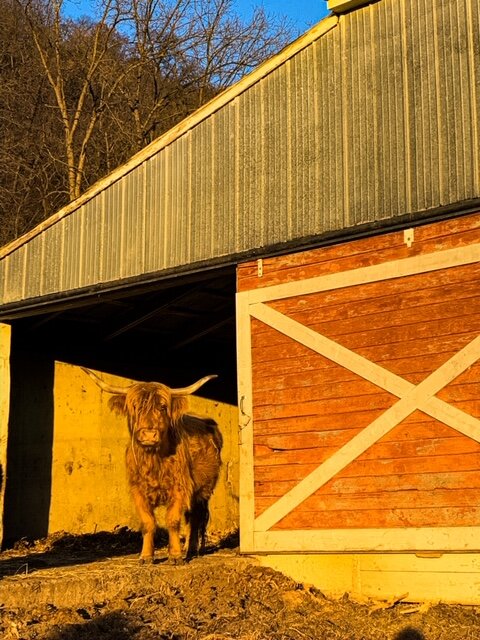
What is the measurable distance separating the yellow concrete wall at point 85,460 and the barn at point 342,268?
8.41 feet

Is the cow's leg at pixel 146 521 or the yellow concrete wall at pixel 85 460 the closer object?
the cow's leg at pixel 146 521

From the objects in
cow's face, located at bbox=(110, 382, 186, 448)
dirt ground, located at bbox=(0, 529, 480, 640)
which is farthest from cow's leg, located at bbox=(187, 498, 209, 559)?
dirt ground, located at bbox=(0, 529, 480, 640)

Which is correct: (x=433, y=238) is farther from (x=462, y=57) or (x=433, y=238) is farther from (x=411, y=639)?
(x=411, y=639)

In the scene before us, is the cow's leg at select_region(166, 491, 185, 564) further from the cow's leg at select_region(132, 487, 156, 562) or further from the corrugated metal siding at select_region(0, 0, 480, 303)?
the corrugated metal siding at select_region(0, 0, 480, 303)

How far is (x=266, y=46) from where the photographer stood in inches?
1153

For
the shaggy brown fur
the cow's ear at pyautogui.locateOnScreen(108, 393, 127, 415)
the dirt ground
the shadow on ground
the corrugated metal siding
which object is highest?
the corrugated metal siding

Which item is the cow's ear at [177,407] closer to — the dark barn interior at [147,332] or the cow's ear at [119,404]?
the cow's ear at [119,404]

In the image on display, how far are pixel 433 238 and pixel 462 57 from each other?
177 centimetres

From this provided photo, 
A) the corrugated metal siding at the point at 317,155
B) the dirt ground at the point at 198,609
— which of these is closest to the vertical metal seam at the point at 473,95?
the corrugated metal siding at the point at 317,155

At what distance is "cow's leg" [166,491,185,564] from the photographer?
10.4 meters

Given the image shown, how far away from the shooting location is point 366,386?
30.6ft

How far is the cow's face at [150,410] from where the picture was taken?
34.0 ft

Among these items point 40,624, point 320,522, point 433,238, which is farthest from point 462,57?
point 40,624

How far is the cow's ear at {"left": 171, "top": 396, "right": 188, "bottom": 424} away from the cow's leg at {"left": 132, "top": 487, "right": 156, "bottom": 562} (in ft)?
3.12
